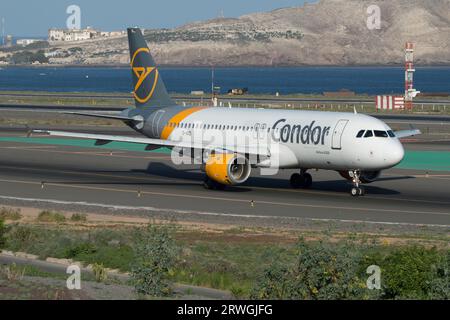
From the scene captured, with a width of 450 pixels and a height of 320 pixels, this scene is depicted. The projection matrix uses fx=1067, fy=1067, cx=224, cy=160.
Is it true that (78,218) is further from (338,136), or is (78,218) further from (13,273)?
(13,273)

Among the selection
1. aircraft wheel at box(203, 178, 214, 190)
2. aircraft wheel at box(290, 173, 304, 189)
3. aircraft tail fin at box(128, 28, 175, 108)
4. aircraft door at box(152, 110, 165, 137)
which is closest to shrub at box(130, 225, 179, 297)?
aircraft wheel at box(203, 178, 214, 190)

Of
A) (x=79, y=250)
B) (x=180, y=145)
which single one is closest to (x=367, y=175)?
(x=180, y=145)

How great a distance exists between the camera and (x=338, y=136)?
54.4 meters

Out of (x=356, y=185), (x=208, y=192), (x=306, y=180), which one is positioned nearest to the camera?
(x=356, y=185)

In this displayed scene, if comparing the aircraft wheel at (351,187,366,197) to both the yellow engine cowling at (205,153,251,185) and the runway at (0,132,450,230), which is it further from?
the yellow engine cowling at (205,153,251,185)

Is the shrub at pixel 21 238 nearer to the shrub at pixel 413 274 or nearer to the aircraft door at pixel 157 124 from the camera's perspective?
the shrub at pixel 413 274

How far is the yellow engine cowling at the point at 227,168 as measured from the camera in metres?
56.0

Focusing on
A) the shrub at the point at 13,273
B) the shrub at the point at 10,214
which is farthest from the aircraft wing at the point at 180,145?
the shrub at the point at 13,273

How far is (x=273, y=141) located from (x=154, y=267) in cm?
2898

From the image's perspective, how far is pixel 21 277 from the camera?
101ft

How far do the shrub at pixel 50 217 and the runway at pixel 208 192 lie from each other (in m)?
3.44
